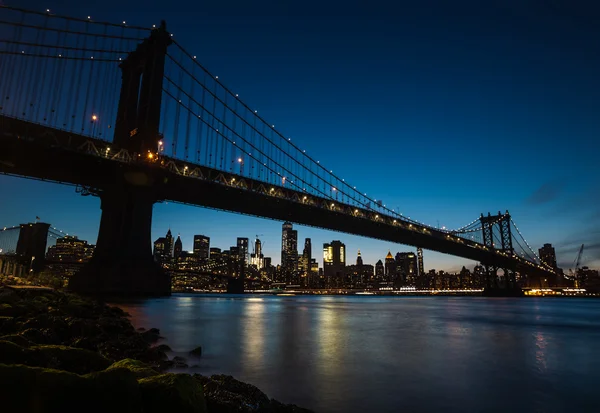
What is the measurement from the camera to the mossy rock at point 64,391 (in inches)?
112

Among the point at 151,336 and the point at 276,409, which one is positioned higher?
the point at 276,409

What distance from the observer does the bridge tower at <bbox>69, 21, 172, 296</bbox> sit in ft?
110

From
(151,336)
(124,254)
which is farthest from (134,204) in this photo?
(151,336)

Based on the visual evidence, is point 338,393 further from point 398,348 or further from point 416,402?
point 398,348

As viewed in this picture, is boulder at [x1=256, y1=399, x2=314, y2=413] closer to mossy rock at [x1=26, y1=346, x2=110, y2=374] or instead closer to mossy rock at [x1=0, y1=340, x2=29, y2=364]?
mossy rock at [x1=26, y1=346, x2=110, y2=374]

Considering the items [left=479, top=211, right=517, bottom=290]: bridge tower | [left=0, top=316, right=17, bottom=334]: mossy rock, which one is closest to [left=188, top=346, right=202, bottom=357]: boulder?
[left=0, top=316, right=17, bottom=334]: mossy rock

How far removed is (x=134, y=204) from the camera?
3584 cm

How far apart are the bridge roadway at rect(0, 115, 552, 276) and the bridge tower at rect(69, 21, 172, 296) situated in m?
1.16

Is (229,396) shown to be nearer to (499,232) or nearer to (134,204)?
(134,204)

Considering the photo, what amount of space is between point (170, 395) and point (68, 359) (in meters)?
1.75

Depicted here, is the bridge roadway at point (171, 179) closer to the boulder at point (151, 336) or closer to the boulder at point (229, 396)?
the boulder at point (151, 336)

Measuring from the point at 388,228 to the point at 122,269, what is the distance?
153 ft

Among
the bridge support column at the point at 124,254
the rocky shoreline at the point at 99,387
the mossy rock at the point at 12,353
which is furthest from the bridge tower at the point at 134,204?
the mossy rock at the point at 12,353

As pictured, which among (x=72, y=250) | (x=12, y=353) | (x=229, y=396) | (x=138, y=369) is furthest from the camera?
(x=72, y=250)
